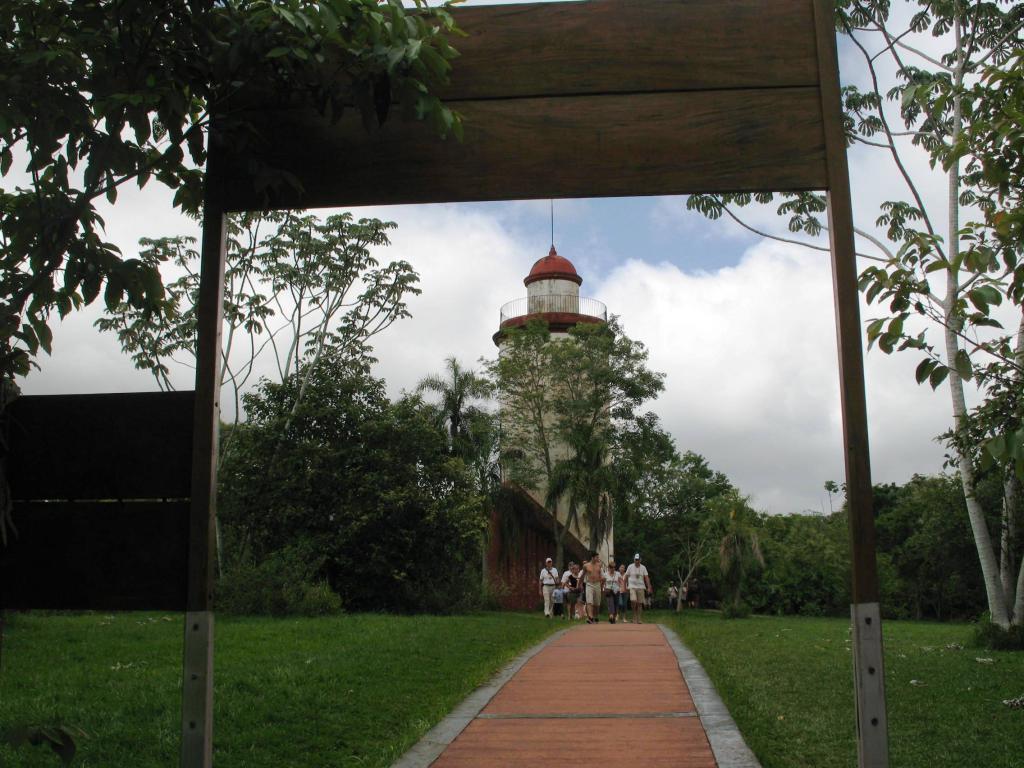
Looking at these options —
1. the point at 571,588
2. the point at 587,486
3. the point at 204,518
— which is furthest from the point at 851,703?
the point at 587,486

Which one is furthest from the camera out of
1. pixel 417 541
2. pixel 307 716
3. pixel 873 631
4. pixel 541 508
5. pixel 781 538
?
pixel 781 538

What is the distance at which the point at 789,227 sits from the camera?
1714 centimetres

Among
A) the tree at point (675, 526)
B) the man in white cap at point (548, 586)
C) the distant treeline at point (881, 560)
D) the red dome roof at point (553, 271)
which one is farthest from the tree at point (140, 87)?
the tree at point (675, 526)

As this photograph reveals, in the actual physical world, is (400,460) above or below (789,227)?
below

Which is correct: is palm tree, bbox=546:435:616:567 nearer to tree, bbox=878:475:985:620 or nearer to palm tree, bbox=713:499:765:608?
palm tree, bbox=713:499:765:608

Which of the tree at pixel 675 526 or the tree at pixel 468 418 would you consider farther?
the tree at pixel 675 526

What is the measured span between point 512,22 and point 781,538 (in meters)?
51.6

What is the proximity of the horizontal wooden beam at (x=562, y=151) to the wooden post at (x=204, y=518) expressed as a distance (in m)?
0.32

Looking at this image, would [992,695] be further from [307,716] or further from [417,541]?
[417,541]

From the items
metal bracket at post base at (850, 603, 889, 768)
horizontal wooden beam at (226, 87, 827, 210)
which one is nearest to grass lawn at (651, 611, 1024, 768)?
metal bracket at post base at (850, 603, 889, 768)

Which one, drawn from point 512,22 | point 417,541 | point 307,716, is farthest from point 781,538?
point 512,22

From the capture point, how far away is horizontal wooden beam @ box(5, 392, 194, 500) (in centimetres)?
354

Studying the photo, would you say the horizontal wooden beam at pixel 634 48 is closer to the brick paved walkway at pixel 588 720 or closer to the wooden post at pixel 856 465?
the wooden post at pixel 856 465

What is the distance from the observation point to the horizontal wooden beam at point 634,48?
3699 millimetres
